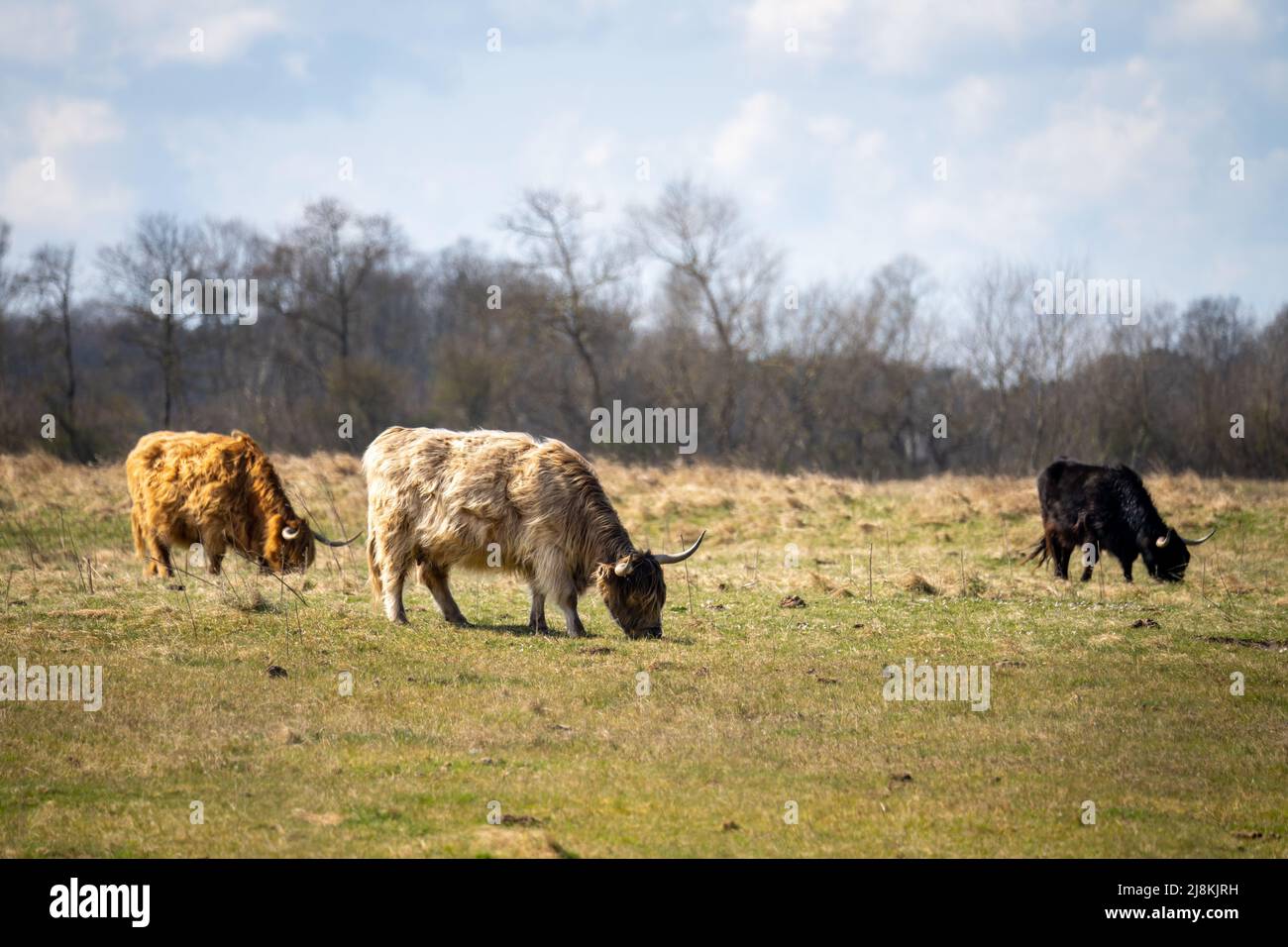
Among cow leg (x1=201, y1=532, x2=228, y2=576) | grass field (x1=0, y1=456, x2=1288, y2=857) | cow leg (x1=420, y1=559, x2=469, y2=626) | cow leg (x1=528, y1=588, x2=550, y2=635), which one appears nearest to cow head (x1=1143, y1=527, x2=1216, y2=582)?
grass field (x1=0, y1=456, x2=1288, y2=857)

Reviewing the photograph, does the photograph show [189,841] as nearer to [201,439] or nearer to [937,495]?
[201,439]

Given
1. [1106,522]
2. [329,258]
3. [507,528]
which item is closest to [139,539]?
[507,528]

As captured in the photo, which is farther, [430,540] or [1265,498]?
[1265,498]

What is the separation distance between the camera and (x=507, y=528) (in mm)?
12758

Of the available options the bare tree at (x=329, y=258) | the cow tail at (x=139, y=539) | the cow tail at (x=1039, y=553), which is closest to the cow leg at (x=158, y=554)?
the cow tail at (x=139, y=539)

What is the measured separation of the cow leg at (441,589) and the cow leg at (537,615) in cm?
84

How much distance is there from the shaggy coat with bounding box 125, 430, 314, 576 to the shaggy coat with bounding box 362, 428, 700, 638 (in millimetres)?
2985

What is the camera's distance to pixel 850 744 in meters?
9.11

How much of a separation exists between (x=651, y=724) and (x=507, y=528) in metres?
3.98

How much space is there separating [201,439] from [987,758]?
12.3 metres

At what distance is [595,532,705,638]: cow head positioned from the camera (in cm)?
1255

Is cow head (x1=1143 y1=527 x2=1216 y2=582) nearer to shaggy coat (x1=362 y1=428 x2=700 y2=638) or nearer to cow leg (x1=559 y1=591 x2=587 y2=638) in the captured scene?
shaggy coat (x1=362 y1=428 x2=700 y2=638)

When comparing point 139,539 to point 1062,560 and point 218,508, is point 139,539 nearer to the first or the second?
point 218,508
